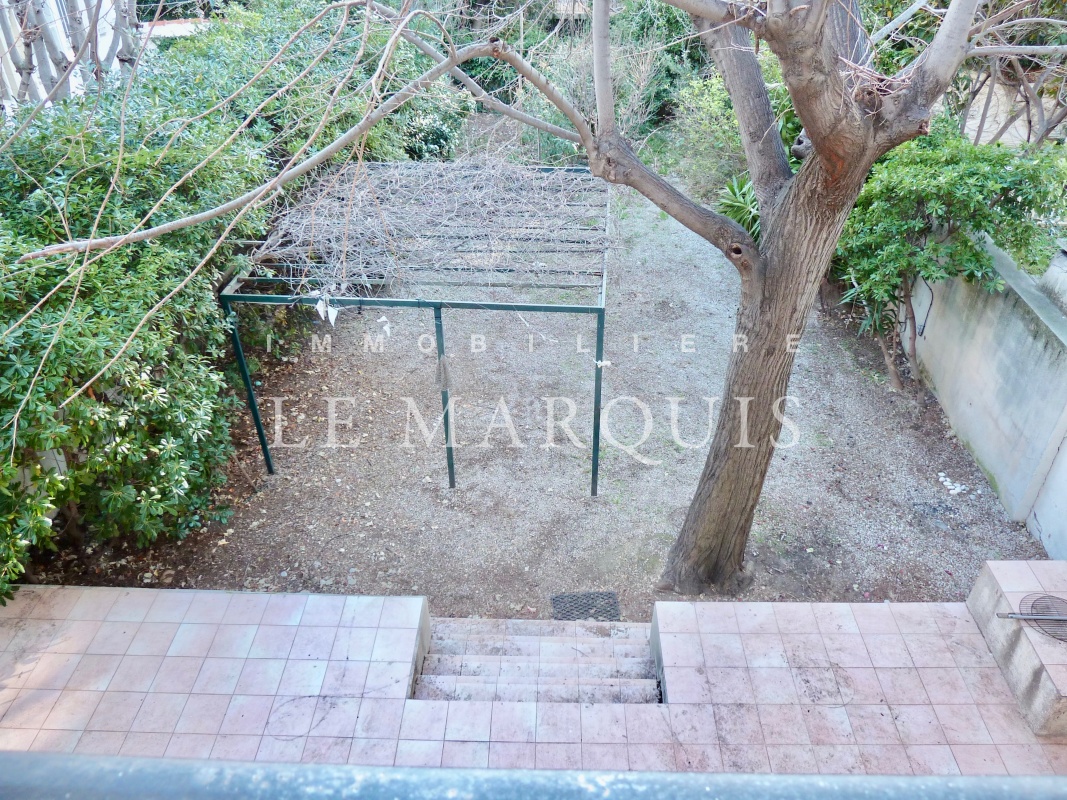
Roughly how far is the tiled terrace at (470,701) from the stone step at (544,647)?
0.47ft

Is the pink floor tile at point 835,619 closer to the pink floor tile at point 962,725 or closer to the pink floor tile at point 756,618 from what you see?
the pink floor tile at point 756,618

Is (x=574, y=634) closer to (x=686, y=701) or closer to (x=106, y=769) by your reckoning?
(x=686, y=701)

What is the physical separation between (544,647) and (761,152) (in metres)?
2.91

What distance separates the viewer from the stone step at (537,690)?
3529 mm

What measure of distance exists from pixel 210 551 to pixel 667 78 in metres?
10.4

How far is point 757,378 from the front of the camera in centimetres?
418

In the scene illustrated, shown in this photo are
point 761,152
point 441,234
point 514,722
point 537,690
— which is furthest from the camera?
point 441,234

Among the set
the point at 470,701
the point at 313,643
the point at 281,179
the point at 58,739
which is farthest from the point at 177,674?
the point at 281,179

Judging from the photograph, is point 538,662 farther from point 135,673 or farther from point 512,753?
point 135,673

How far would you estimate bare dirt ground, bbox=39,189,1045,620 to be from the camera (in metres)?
4.97

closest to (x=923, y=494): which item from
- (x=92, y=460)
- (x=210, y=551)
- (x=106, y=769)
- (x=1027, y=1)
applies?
(x=1027, y=1)

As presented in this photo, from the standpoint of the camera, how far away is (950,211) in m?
5.99

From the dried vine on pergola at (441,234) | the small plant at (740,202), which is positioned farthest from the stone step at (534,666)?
the small plant at (740,202)

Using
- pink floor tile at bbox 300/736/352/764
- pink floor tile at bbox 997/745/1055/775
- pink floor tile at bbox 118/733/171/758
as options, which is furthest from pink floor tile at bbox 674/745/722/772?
pink floor tile at bbox 118/733/171/758
